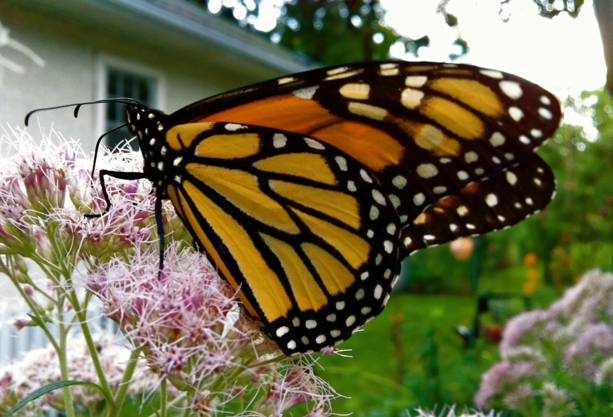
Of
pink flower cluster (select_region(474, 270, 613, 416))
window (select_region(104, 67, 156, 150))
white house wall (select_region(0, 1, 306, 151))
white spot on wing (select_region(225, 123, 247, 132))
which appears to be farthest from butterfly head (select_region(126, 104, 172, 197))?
window (select_region(104, 67, 156, 150))

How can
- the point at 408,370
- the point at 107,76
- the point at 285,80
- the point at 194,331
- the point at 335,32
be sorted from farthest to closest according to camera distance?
1. the point at 335,32
2. the point at 107,76
3. the point at 408,370
4. the point at 285,80
5. the point at 194,331

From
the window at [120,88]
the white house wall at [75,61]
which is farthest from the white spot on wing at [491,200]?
the window at [120,88]

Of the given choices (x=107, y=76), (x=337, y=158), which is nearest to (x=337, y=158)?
(x=337, y=158)

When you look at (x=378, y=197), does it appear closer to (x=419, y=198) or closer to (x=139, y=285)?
(x=419, y=198)

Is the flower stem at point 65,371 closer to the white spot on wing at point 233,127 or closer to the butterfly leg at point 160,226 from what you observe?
the butterfly leg at point 160,226

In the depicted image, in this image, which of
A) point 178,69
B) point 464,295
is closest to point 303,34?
point 178,69

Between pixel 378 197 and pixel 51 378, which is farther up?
pixel 378 197

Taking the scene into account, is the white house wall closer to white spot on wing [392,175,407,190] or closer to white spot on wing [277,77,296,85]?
white spot on wing [277,77,296,85]
